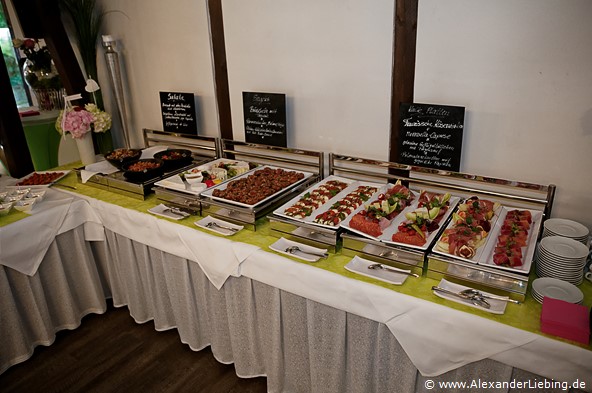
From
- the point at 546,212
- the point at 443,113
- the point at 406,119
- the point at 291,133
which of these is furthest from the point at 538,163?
the point at 291,133

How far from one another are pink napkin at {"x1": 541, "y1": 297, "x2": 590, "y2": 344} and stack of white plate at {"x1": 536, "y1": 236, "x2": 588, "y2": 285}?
0.49 ft

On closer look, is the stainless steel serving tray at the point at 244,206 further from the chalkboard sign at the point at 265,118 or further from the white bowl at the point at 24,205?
the white bowl at the point at 24,205

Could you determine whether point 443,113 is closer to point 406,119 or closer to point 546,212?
point 406,119

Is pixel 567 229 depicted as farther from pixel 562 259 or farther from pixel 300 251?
pixel 300 251

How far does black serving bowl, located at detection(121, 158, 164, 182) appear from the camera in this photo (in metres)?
2.03

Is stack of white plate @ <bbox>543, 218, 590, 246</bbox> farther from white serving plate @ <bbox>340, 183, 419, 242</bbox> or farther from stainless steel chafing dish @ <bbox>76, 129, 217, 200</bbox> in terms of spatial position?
stainless steel chafing dish @ <bbox>76, 129, 217, 200</bbox>

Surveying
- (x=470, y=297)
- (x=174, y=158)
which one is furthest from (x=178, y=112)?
(x=470, y=297)

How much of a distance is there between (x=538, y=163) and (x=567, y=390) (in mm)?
793

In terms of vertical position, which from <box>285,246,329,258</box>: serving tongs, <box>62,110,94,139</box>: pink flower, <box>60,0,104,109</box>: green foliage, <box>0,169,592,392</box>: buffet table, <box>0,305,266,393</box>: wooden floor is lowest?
<box>0,305,266,393</box>: wooden floor

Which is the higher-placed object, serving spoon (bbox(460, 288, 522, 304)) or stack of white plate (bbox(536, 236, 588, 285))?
stack of white plate (bbox(536, 236, 588, 285))

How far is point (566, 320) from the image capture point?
3.37 ft

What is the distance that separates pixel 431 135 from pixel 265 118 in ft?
2.74

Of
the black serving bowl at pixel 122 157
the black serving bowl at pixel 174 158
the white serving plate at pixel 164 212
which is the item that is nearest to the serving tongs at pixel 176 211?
the white serving plate at pixel 164 212

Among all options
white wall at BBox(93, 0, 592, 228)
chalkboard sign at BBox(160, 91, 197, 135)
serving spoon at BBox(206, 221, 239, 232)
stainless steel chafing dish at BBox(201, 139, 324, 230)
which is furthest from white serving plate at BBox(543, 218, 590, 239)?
chalkboard sign at BBox(160, 91, 197, 135)
